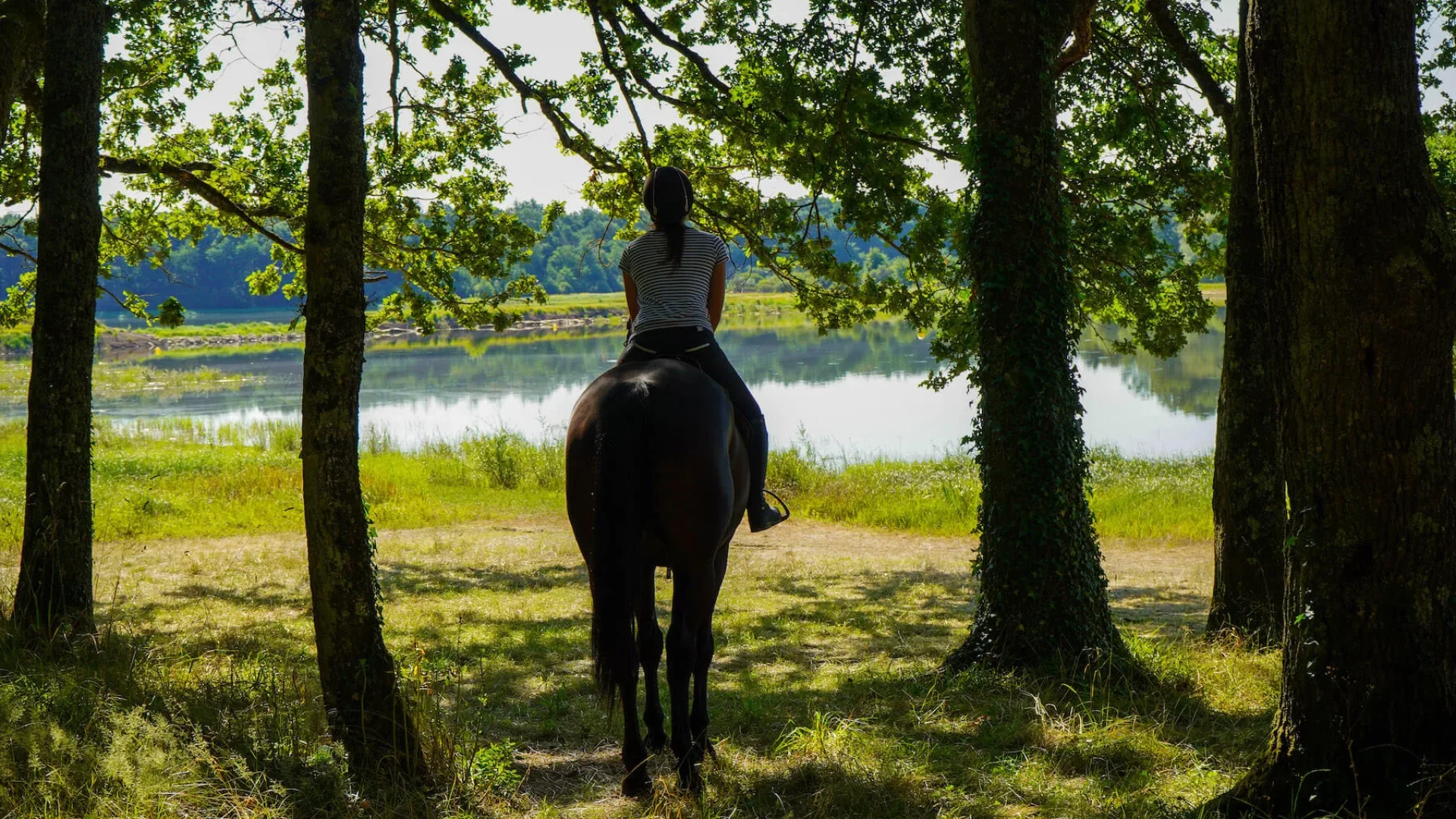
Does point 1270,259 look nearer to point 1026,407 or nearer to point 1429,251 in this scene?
point 1429,251

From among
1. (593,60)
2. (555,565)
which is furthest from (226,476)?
(593,60)

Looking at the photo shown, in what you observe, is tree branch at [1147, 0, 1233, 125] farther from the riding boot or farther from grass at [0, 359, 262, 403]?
grass at [0, 359, 262, 403]

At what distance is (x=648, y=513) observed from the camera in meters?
4.46

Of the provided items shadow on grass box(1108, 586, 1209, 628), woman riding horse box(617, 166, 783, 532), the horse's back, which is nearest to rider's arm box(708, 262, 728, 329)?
woman riding horse box(617, 166, 783, 532)

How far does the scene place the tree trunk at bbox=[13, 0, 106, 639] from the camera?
230 inches

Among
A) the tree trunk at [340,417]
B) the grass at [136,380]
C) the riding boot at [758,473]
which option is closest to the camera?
the tree trunk at [340,417]

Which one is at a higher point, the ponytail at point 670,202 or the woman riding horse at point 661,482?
the ponytail at point 670,202

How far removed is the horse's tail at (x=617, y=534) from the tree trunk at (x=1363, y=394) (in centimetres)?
239

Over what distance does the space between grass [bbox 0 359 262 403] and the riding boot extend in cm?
3655

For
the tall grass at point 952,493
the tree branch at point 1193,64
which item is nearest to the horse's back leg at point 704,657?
the tree branch at point 1193,64

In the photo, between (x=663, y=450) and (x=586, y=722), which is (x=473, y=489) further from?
(x=663, y=450)

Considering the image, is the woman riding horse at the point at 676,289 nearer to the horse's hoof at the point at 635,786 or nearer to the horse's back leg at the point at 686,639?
the horse's back leg at the point at 686,639

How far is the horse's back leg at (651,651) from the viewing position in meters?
4.70

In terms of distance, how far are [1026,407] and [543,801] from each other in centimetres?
331
